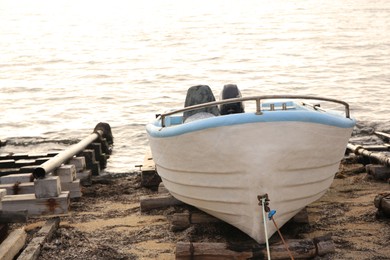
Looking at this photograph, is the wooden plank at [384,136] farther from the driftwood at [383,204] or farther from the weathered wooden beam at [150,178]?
the driftwood at [383,204]

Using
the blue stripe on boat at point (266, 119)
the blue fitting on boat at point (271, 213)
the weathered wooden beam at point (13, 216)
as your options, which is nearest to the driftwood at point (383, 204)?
the blue stripe on boat at point (266, 119)

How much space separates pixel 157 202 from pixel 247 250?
2.23m

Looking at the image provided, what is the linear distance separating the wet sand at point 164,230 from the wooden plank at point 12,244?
26cm

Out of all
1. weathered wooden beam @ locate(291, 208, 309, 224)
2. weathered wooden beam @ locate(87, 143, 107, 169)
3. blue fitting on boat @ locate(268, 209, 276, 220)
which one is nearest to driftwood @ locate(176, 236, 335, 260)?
blue fitting on boat @ locate(268, 209, 276, 220)

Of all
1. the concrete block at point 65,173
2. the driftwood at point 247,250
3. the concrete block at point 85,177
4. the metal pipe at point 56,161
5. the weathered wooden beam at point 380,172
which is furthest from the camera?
the concrete block at point 85,177

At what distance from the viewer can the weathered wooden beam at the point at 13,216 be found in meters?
7.05

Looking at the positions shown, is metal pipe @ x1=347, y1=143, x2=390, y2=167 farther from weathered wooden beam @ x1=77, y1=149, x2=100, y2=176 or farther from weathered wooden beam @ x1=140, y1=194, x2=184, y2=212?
weathered wooden beam @ x1=77, y1=149, x2=100, y2=176

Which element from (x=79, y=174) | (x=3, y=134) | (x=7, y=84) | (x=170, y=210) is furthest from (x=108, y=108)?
(x=170, y=210)

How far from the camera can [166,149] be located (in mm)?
7125

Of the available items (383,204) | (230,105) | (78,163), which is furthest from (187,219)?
(78,163)

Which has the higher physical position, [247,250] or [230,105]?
[230,105]

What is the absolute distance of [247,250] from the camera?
21.5 feet

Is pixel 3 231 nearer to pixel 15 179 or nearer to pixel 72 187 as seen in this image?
pixel 72 187

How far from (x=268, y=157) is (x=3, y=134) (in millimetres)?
12582
